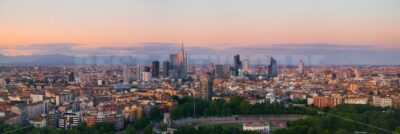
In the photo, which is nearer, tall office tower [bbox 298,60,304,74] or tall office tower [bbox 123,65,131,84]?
tall office tower [bbox 298,60,304,74]

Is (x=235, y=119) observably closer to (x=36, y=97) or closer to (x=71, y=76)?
(x=36, y=97)

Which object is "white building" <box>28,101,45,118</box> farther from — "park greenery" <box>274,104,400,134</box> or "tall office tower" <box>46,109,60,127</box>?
"park greenery" <box>274,104,400,134</box>

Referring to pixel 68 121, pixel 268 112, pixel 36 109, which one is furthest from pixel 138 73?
pixel 68 121

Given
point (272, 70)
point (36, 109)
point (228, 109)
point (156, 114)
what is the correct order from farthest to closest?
point (272, 70) → point (228, 109) → point (156, 114) → point (36, 109)

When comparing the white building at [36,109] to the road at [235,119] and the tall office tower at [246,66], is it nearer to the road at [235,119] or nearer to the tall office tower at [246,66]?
the road at [235,119]

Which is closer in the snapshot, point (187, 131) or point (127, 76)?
point (187, 131)

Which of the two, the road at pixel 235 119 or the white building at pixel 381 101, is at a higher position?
the white building at pixel 381 101

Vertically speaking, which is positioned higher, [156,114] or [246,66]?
[246,66]

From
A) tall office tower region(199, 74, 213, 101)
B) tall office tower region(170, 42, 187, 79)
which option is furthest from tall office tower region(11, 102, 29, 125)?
tall office tower region(170, 42, 187, 79)

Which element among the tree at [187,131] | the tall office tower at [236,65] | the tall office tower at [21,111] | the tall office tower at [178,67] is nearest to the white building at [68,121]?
the tall office tower at [21,111]

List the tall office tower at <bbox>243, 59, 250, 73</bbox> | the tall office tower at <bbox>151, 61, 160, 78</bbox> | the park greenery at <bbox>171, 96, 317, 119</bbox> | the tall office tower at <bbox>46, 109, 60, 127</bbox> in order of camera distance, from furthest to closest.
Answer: the tall office tower at <bbox>151, 61, 160, 78</bbox> → the tall office tower at <bbox>243, 59, 250, 73</bbox> → the park greenery at <bbox>171, 96, 317, 119</bbox> → the tall office tower at <bbox>46, 109, 60, 127</bbox>
